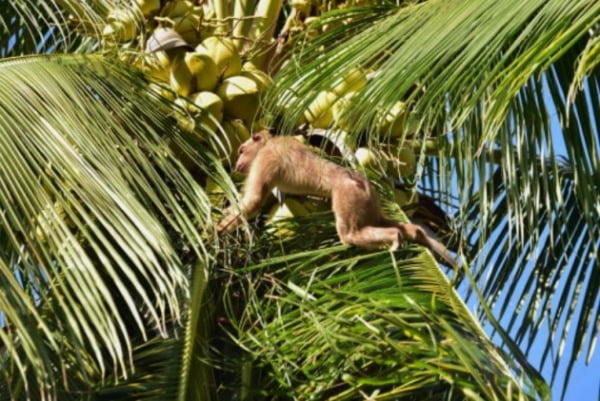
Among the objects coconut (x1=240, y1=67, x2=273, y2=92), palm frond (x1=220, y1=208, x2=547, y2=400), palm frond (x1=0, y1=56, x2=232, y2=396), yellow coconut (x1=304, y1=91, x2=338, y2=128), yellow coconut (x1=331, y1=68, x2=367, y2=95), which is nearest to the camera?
palm frond (x1=0, y1=56, x2=232, y2=396)

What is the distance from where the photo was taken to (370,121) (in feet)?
16.1

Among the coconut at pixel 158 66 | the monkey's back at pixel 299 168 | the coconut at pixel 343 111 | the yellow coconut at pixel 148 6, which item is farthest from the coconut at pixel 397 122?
the yellow coconut at pixel 148 6

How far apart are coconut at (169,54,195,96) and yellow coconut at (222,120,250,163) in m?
0.20

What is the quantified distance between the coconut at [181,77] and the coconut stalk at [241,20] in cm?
27

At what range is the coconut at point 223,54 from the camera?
5539 millimetres

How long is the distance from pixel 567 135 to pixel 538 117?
0.12m

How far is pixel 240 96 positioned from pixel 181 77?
0.23 meters

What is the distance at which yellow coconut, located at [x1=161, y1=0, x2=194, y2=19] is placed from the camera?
5652 millimetres

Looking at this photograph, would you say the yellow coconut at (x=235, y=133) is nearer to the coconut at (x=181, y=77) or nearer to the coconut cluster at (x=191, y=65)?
the coconut cluster at (x=191, y=65)

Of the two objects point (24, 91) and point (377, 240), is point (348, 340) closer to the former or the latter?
point (377, 240)

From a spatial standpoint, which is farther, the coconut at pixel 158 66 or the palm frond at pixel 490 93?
the coconut at pixel 158 66

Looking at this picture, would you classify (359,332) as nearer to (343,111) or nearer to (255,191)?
(343,111)

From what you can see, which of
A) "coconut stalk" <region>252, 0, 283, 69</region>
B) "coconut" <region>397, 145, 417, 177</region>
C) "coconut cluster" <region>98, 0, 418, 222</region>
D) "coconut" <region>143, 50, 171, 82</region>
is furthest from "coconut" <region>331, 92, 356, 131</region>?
"coconut" <region>143, 50, 171, 82</region>

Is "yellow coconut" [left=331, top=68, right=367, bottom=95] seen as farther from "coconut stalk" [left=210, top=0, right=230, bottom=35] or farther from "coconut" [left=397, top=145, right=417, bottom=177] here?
"coconut stalk" [left=210, top=0, right=230, bottom=35]
